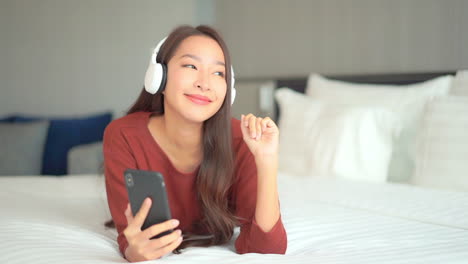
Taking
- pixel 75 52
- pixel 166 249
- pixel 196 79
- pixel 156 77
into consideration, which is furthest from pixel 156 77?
pixel 75 52

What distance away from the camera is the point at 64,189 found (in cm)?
231

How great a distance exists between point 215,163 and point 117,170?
28 centimetres

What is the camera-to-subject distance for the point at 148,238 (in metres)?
1.16

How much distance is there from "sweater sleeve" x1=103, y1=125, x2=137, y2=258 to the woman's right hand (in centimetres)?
20

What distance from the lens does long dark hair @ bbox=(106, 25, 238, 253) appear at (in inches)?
58.0

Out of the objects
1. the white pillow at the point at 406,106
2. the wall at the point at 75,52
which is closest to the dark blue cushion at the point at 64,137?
the wall at the point at 75,52

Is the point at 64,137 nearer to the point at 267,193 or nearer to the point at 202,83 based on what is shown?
the point at 202,83

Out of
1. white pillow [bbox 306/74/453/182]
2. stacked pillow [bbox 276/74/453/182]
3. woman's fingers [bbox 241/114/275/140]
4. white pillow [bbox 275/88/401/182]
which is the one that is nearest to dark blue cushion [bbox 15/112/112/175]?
white pillow [bbox 275/88/401/182]

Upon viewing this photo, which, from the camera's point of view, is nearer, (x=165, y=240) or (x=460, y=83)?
(x=165, y=240)

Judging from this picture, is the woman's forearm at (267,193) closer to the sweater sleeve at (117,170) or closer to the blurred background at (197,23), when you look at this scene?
the sweater sleeve at (117,170)

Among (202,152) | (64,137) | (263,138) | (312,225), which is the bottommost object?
(64,137)

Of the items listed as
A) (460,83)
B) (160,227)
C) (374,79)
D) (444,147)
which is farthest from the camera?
(374,79)

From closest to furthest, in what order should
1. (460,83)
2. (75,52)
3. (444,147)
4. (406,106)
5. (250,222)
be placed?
(250,222) < (444,147) < (460,83) < (406,106) < (75,52)

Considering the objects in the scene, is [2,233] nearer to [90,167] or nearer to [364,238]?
[364,238]
